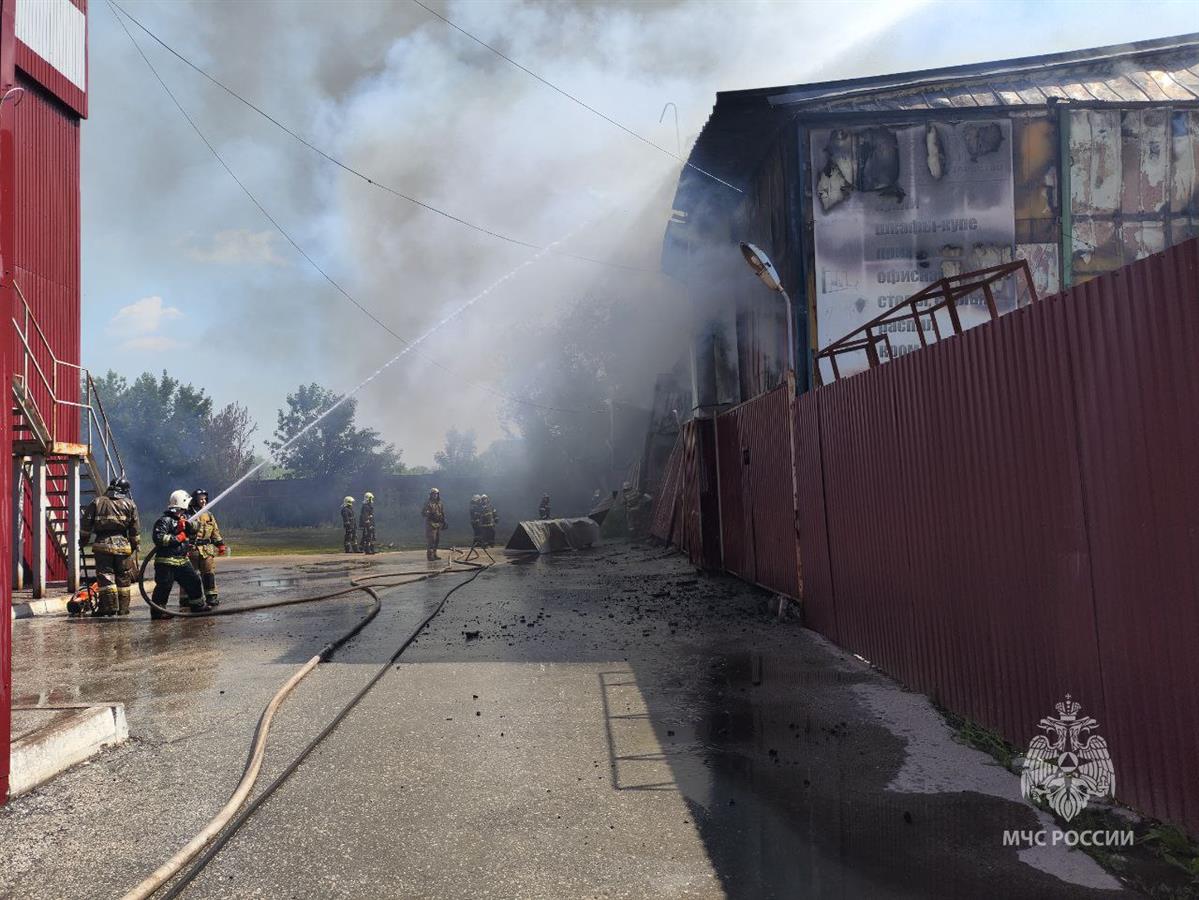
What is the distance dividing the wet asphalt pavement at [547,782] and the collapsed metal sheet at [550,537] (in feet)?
43.4

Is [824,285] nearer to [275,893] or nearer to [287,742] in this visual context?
[287,742]

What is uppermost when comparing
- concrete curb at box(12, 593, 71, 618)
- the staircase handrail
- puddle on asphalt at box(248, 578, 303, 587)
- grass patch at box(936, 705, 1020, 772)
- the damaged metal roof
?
the damaged metal roof

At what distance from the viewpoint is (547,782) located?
4.27 metres

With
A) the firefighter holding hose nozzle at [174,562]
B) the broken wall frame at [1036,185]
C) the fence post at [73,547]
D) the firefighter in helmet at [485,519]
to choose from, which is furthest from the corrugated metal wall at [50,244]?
the broken wall frame at [1036,185]

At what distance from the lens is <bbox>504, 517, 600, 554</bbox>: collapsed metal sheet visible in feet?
70.4

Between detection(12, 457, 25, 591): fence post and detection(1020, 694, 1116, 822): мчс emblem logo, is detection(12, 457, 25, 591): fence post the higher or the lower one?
the higher one

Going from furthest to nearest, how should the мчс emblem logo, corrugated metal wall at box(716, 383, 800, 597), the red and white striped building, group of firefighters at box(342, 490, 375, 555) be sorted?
1. group of firefighters at box(342, 490, 375, 555)
2. the red and white striped building
3. corrugated metal wall at box(716, 383, 800, 597)
4. the мчс emblem logo

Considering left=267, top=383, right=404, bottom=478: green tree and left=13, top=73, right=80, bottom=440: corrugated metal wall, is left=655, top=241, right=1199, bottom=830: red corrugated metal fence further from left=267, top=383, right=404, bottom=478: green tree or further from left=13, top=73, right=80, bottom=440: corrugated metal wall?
left=267, top=383, right=404, bottom=478: green tree

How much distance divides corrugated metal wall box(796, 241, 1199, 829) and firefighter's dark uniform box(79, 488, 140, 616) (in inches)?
371

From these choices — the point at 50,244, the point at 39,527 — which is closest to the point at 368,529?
the point at 50,244

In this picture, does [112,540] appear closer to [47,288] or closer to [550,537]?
[47,288]

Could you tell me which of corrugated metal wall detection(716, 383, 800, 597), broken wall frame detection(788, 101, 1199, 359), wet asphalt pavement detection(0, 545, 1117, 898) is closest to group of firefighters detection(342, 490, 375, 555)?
corrugated metal wall detection(716, 383, 800, 597)

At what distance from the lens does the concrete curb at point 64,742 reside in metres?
4.32

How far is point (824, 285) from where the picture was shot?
497 inches
